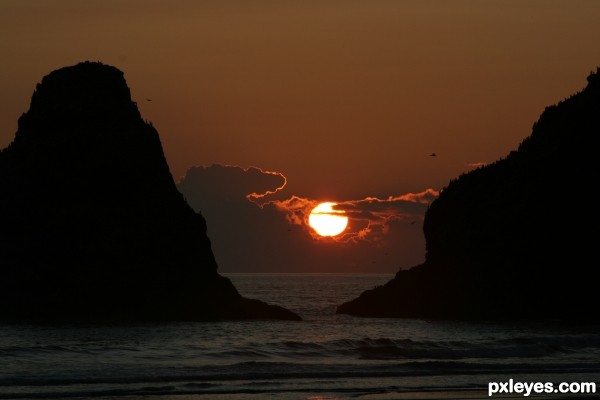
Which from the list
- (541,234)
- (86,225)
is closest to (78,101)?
(86,225)

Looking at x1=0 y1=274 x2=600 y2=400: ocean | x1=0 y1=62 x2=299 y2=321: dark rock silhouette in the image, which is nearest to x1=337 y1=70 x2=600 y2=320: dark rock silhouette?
x1=0 y1=274 x2=600 y2=400: ocean

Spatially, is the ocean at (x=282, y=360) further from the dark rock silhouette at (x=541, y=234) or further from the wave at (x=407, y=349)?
the dark rock silhouette at (x=541, y=234)

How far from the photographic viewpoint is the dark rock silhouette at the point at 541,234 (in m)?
95.4

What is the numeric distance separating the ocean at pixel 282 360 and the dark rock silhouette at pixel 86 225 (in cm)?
729

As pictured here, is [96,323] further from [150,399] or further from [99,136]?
[150,399]

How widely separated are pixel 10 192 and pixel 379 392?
53130 mm

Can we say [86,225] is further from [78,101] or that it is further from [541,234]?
[541,234]

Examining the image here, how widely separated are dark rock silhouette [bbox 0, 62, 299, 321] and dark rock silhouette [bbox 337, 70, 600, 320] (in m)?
22.0

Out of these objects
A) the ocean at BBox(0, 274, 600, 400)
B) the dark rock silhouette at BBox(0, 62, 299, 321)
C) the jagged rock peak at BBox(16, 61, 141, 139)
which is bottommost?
the ocean at BBox(0, 274, 600, 400)

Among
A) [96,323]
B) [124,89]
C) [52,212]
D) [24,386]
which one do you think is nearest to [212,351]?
[24,386]

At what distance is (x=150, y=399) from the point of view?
46188mm

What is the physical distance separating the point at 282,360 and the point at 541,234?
4001cm

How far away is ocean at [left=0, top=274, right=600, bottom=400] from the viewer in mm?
48875

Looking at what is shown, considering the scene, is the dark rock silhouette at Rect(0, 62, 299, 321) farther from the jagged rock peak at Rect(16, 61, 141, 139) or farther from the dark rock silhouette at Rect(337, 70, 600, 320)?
the dark rock silhouette at Rect(337, 70, 600, 320)
